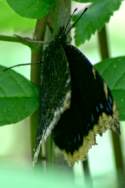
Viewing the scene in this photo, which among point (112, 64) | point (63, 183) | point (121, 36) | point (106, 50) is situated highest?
point (121, 36)

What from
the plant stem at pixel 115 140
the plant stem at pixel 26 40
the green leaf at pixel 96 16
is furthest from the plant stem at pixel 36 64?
the plant stem at pixel 115 140

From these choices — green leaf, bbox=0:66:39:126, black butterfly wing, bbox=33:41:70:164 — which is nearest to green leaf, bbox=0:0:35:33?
black butterfly wing, bbox=33:41:70:164

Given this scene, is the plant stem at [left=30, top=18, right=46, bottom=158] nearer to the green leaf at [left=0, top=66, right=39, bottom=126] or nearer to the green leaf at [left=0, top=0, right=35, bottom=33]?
the green leaf at [left=0, top=66, right=39, bottom=126]

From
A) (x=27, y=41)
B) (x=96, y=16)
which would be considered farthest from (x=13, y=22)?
(x=27, y=41)

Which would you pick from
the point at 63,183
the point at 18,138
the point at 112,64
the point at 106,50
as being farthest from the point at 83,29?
the point at 18,138

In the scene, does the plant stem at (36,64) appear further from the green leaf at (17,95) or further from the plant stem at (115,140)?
the plant stem at (115,140)

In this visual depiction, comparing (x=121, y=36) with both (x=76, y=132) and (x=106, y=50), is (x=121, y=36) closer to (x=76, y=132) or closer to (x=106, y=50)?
(x=106, y=50)
